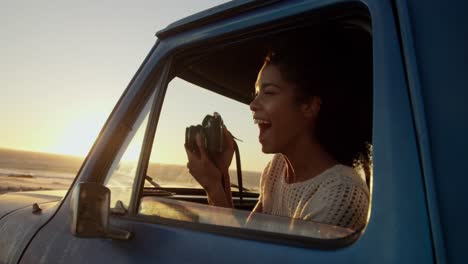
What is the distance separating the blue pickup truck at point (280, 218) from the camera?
90 centimetres

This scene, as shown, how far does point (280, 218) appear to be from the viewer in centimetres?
122

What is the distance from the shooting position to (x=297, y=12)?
4.17ft

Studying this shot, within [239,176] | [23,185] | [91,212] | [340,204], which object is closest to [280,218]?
[340,204]

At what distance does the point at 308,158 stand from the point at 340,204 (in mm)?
532

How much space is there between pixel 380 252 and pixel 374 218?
73 millimetres

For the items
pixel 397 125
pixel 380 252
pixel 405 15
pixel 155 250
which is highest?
pixel 405 15

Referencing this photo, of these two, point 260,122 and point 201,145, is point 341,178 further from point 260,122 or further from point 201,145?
point 201,145

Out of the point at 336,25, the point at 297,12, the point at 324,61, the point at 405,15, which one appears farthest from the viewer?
the point at 324,61

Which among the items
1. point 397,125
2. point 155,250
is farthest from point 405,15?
point 155,250

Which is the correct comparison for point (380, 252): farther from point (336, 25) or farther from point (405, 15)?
point (336, 25)

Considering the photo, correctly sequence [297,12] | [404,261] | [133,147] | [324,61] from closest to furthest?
[404,261] → [297,12] → [133,147] → [324,61]

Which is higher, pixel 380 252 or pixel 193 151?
pixel 193 151

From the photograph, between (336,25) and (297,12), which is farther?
(336,25)

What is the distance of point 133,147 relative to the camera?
5.39 ft
